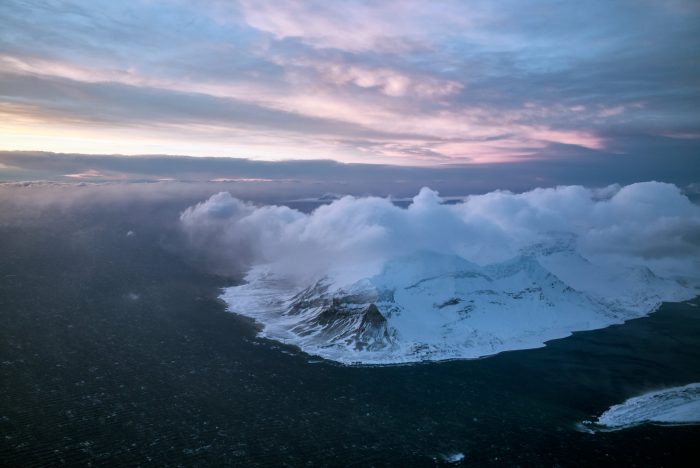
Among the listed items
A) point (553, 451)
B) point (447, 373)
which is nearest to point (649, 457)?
point (553, 451)

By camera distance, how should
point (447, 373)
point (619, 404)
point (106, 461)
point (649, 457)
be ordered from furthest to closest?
point (447, 373), point (619, 404), point (649, 457), point (106, 461)

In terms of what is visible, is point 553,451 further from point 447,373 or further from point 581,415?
point 447,373

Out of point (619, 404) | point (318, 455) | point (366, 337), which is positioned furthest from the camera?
point (366, 337)

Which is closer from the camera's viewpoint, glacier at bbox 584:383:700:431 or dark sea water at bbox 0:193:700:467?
dark sea water at bbox 0:193:700:467

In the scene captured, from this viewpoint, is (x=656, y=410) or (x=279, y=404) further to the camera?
(x=656, y=410)

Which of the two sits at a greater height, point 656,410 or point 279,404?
point 279,404
